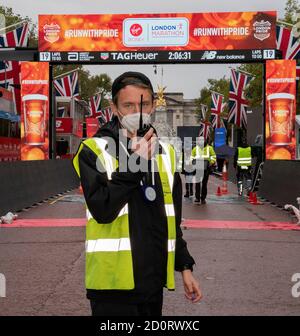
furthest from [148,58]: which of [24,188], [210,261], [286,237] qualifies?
[210,261]

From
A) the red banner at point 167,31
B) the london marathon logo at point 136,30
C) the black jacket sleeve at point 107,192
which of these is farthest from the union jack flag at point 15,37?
the black jacket sleeve at point 107,192

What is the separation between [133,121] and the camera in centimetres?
304

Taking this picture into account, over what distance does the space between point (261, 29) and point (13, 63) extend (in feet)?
38.8

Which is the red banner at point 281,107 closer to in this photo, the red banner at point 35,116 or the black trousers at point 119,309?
the red banner at point 35,116

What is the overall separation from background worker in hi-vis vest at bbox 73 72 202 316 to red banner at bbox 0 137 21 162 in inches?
1181

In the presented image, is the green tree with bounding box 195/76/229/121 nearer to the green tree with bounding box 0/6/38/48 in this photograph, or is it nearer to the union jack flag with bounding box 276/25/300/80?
the green tree with bounding box 0/6/38/48

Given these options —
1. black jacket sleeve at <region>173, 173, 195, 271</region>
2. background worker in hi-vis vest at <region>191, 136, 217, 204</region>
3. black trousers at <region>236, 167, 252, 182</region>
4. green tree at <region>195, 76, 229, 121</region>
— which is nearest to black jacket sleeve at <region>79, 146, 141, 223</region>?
black jacket sleeve at <region>173, 173, 195, 271</region>

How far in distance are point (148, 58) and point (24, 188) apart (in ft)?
31.9

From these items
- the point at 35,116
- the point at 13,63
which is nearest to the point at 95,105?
the point at 13,63

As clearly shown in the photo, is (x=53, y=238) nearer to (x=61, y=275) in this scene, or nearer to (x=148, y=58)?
(x=61, y=275)

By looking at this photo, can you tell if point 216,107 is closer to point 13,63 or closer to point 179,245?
point 13,63

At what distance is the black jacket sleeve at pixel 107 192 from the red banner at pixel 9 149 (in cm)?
3009

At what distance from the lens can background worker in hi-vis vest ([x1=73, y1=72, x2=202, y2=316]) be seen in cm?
296
